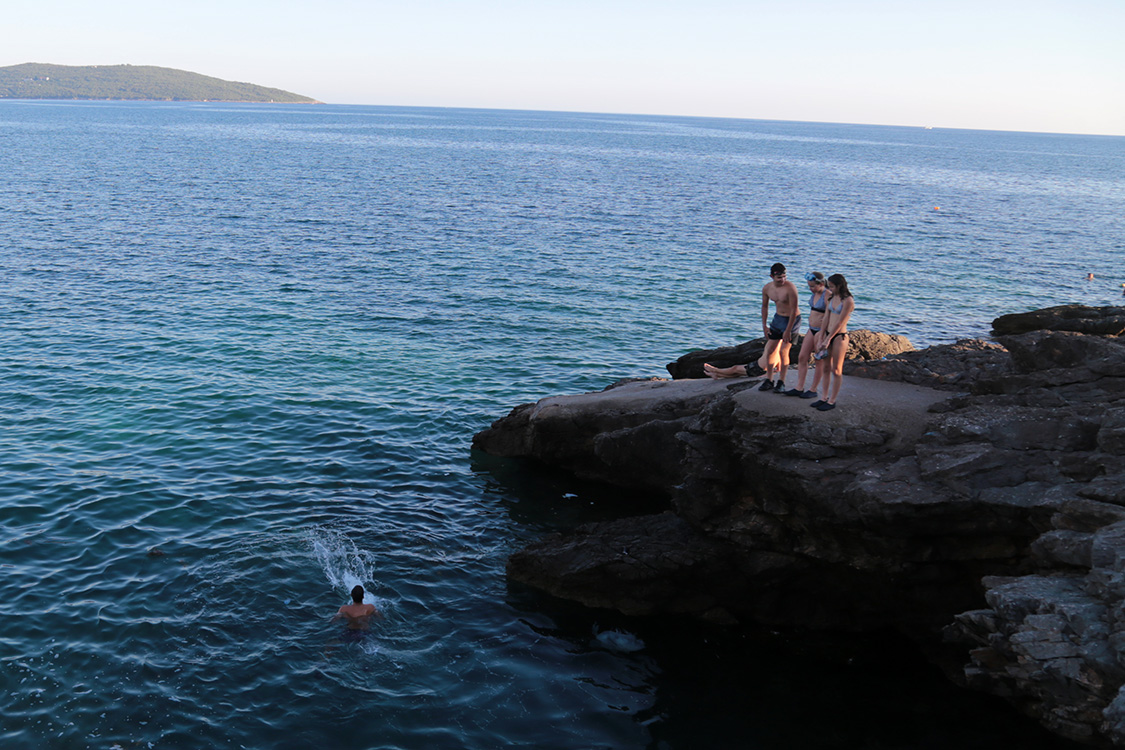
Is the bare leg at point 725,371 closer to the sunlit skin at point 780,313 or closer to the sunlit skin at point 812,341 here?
the sunlit skin at point 780,313

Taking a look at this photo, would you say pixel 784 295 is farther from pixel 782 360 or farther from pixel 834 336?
pixel 834 336

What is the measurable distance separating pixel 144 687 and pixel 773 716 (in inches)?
413

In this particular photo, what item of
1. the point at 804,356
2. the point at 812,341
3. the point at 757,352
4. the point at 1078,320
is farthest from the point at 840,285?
the point at 1078,320

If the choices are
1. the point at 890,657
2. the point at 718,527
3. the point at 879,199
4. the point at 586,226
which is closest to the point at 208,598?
Answer: the point at 718,527

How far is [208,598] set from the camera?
50.1ft

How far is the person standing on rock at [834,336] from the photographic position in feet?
47.3

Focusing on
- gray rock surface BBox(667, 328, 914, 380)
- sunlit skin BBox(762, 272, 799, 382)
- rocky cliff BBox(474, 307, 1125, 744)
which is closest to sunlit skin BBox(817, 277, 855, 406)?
rocky cliff BBox(474, 307, 1125, 744)

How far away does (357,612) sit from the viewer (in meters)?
14.8

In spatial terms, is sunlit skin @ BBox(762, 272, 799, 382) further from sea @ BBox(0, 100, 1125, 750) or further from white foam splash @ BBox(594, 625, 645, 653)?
white foam splash @ BBox(594, 625, 645, 653)

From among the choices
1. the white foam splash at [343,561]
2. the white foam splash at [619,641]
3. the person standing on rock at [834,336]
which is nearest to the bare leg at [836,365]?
the person standing on rock at [834,336]

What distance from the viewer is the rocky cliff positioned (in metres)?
10.1

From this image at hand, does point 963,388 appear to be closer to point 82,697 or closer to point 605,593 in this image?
A: point 605,593

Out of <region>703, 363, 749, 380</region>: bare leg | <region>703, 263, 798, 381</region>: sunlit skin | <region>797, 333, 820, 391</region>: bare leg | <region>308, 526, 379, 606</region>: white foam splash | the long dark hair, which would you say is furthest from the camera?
<region>703, 363, 749, 380</region>: bare leg

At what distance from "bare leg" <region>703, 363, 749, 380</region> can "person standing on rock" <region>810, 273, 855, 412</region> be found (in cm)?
680
